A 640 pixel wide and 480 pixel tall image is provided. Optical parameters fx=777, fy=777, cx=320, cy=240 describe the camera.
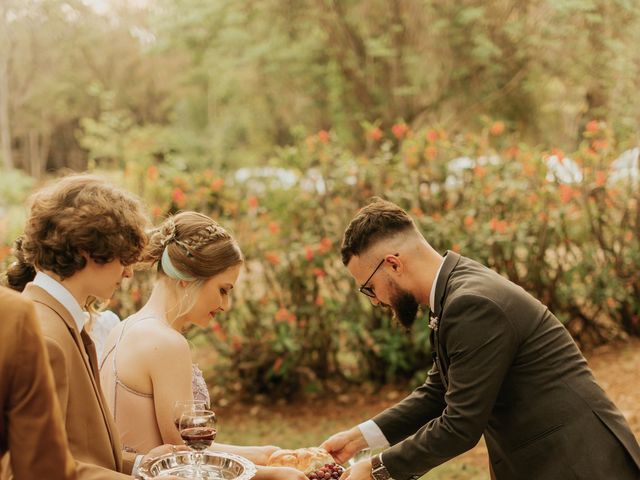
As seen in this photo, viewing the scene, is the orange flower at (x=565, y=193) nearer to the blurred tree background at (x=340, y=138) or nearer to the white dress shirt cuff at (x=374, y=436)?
the blurred tree background at (x=340, y=138)

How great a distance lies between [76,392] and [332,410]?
5.65 metres

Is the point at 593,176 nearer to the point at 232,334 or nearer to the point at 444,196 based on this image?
the point at 444,196

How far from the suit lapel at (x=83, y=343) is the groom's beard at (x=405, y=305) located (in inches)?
53.5

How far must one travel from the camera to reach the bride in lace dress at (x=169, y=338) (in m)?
3.04

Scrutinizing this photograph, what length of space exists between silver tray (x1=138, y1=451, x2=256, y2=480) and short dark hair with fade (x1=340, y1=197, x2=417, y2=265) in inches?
41.2

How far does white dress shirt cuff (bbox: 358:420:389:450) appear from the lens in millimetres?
3596

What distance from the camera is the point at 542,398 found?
3061mm

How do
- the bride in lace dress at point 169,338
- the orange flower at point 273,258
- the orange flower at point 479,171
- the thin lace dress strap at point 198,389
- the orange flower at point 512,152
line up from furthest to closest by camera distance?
the orange flower at point 512,152 < the orange flower at point 479,171 < the orange flower at point 273,258 < the thin lace dress strap at point 198,389 < the bride in lace dress at point 169,338

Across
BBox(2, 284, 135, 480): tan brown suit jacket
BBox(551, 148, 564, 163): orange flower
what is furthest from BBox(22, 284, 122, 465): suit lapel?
BBox(551, 148, 564, 163): orange flower

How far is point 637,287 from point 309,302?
11.5ft

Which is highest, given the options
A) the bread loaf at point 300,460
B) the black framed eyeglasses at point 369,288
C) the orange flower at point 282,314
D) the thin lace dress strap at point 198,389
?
the black framed eyeglasses at point 369,288

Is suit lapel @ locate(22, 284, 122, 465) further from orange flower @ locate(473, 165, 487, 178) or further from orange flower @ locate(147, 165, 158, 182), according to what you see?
orange flower @ locate(473, 165, 487, 178)

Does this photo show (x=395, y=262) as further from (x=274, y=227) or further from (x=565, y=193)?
(x=565, y=193)

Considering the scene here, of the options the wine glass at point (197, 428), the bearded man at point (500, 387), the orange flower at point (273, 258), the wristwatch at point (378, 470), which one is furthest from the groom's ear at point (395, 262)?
the orange flower at point (273, 258)
